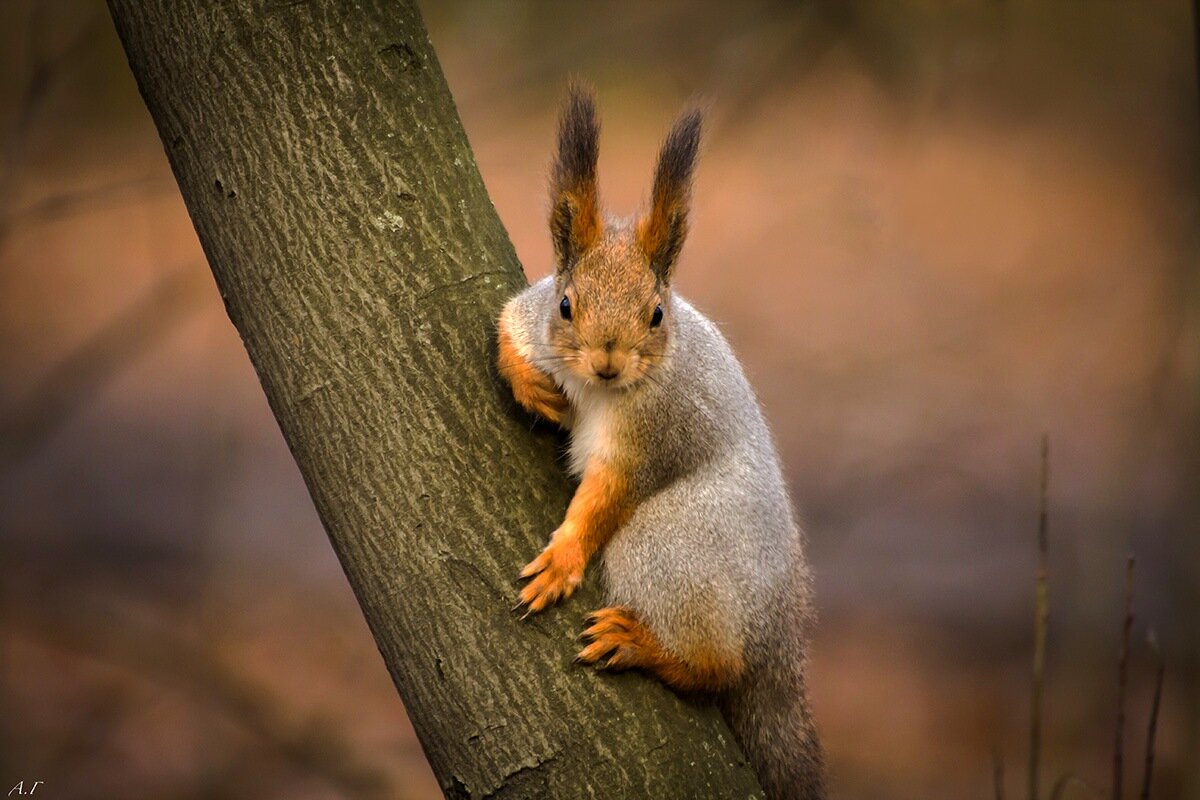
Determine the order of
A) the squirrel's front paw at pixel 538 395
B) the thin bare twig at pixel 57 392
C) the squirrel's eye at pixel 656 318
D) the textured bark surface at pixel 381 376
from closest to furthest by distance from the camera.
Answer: the textured bark surface at pixel 381 376 → the squirrel's front paw at pixel 538 395 → the squirrel's eye at pixel 656 318 → the thin bare twig at pixel 57 392

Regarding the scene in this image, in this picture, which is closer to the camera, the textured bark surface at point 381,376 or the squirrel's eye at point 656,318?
the textured bark surface at point 381,376

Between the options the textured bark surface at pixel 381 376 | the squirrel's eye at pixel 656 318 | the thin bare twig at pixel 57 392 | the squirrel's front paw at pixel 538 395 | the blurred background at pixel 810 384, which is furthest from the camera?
the blurred background at pixel 810 384

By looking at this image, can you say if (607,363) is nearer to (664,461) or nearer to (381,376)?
(664,461)

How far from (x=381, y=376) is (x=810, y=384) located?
5.60 meters

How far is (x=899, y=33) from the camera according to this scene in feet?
17.1

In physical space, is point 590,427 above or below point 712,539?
above

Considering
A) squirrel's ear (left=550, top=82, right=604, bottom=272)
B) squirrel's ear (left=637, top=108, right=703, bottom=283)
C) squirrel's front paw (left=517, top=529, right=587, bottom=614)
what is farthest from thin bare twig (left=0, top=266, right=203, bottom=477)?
squirrel's front paw (left=517, top=529, right=587, bottom=614)

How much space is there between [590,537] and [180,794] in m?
3.73

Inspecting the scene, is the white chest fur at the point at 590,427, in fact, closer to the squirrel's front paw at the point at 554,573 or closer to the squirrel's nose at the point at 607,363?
the squirrel's nose at the point at 607,363

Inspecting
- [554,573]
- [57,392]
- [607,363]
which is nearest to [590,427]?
[607,363]

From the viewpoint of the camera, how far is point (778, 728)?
7.79 feet

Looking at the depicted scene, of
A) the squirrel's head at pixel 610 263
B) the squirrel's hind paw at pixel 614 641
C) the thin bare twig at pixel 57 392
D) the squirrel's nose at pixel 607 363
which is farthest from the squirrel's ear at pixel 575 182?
the thin bare twig at pixel 57 392

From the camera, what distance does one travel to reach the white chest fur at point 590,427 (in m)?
2.23

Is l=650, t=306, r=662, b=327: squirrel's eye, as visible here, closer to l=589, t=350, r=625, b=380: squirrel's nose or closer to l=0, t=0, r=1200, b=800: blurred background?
l=589, t=350, r=625, b=380: squirrel's nose
